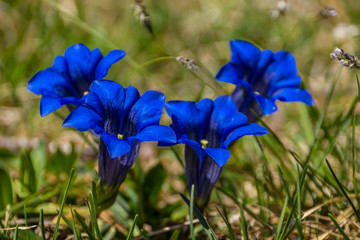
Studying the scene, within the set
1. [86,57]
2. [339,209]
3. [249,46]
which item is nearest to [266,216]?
[339,209]

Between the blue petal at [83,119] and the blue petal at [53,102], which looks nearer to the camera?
the blue petal at [83,119]

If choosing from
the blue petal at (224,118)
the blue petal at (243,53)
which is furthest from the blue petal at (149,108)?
the blue petal at (243,53)

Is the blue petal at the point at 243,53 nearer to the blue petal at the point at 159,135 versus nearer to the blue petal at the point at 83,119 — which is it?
the blue petal at the point at 159,135

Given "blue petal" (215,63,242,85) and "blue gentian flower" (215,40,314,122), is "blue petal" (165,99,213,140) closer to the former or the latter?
"blue petal" (215,63,242,85)

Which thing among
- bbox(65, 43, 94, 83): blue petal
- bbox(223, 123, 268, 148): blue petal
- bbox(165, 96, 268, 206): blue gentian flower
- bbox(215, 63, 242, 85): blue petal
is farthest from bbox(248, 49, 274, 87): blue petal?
bbox(65, 43, 94, 83): blue petal

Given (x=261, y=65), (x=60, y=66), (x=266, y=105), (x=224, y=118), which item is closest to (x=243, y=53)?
(x=261, y=65)

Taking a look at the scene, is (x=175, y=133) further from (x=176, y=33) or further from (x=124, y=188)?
(x=176, y=33)
